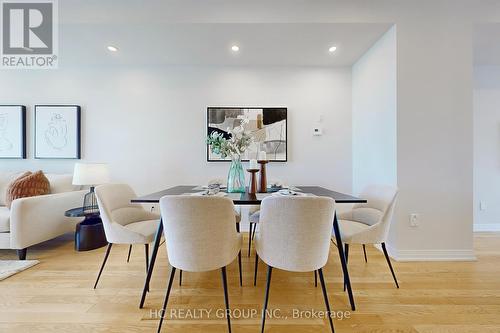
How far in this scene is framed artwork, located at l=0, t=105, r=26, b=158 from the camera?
3.06 meters

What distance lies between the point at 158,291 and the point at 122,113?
8.26 feet

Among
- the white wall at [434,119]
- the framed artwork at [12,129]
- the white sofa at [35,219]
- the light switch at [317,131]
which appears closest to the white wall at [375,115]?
the white wall at [434,119]

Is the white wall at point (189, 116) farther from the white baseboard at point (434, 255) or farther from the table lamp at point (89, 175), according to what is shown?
the white baseboard at point (434, 255)

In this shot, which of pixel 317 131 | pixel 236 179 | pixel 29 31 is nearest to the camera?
pixel 236 179

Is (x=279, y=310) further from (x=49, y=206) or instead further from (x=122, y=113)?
(x=122, y=113)

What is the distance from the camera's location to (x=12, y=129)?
3.06m

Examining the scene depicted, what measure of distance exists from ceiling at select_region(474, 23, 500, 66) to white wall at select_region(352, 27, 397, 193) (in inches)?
38.0

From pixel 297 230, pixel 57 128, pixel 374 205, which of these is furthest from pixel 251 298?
pixel 57 128

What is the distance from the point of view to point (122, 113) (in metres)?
3.16

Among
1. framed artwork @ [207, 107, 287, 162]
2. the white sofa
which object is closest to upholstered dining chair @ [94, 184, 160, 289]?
the white sofa

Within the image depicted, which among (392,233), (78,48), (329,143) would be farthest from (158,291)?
(78,48)

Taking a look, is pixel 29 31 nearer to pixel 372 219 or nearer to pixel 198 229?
pixel 198 229

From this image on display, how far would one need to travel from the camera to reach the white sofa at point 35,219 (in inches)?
86.7

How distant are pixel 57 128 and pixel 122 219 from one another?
2.18 m
